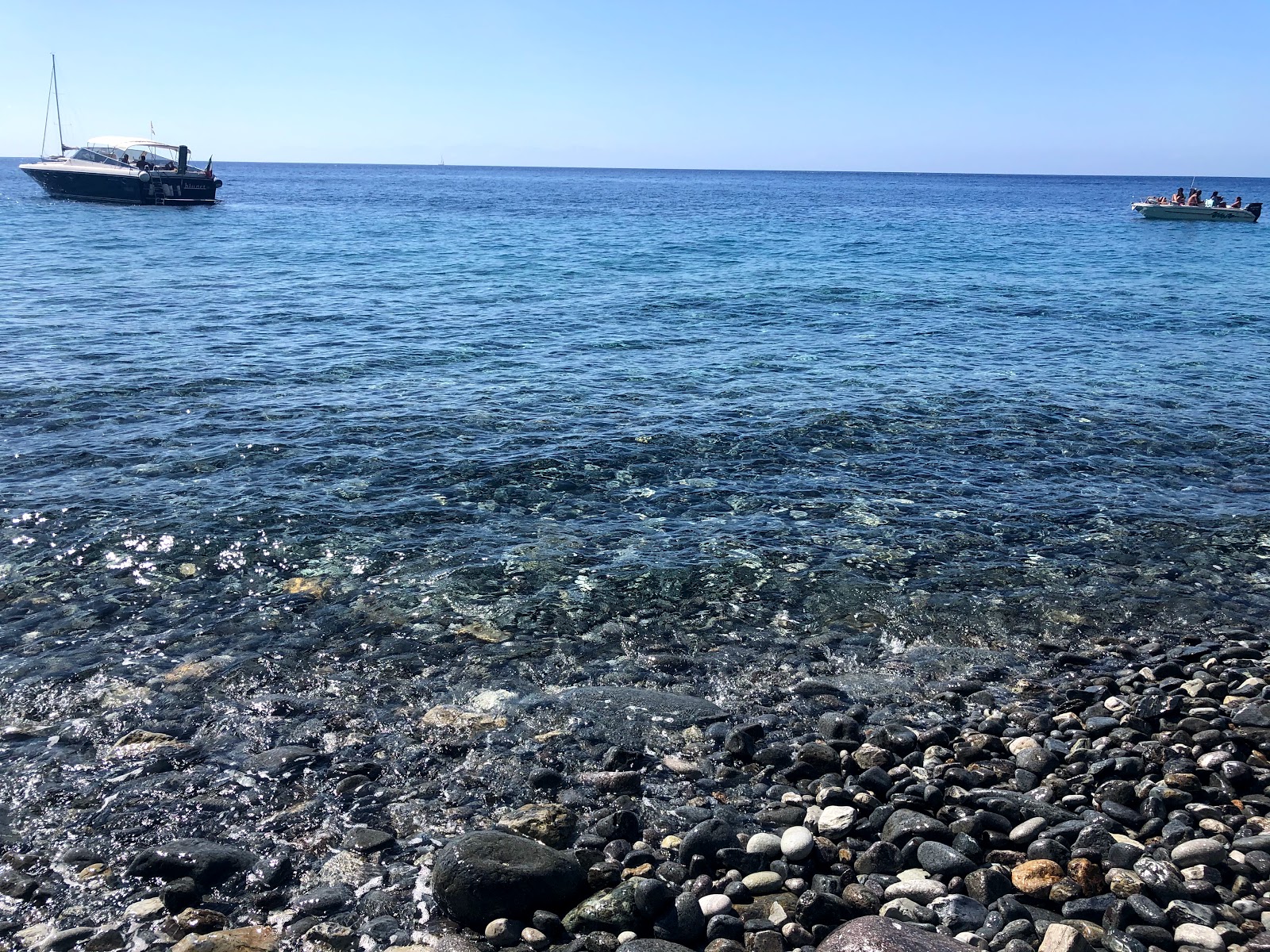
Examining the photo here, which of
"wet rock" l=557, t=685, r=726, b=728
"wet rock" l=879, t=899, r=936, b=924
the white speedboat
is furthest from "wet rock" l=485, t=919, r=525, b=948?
the white speedboat

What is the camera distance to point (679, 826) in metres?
7.45

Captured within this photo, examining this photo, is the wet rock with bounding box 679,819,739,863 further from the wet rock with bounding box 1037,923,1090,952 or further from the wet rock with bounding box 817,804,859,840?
the wet rock with bounding box 1037,923,1090,952

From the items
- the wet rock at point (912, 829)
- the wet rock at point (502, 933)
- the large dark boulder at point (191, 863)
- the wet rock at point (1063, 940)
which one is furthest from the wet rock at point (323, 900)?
the wet rock at point (1063, 940)

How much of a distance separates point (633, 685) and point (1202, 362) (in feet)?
74.9

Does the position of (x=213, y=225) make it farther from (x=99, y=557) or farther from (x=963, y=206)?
(x=963, y=206)

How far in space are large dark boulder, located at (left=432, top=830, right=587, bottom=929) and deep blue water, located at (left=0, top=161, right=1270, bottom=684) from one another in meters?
3.92

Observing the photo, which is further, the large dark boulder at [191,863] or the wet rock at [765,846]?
the wet rock at [765,846]

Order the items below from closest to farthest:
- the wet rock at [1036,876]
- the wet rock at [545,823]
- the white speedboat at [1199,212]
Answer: the wet rock at [1036,876], the wet rock at [545,823], the white speedboat at [1199,212]

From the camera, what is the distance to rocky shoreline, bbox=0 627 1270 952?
6.21 m

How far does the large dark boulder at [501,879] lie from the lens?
251 inches

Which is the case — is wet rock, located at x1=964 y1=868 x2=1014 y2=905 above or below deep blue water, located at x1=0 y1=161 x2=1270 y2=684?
below

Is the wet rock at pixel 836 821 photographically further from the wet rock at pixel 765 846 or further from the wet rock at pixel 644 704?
the wet rock at pixel 644 704

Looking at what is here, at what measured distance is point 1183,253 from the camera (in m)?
53.5

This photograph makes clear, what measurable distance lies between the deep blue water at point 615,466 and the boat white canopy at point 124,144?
55926mm
